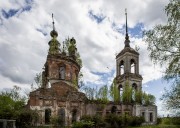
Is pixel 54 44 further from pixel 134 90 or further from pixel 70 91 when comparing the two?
pixel 134 90

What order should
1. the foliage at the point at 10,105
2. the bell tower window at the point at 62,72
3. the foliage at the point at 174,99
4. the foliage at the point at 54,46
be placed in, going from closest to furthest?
the foliage at the point at 174,99
the foliage at the point at 10,105
the bell tower window at the point at 62,72
the foliage at the point at 54,46

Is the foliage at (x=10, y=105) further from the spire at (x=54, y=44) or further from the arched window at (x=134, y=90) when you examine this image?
the arched window at (x=134, y=90)

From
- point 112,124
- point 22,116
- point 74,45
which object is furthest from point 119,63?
point 22,116

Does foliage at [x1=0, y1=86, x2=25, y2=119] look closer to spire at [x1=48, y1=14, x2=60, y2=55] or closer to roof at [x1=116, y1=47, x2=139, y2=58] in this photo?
spire at [x1=48, y1=14, x2=60, y2=55]

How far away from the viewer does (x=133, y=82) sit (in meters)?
46.8

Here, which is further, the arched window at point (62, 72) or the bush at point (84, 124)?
the arched window at point (62, 72)

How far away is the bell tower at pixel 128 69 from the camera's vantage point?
4641 centimetres

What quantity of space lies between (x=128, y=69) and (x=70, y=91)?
11947mm

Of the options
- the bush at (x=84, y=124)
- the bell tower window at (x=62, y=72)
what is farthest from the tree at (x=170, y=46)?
the bell tower window at (x=62, y=72)

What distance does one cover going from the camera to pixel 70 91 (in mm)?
40062

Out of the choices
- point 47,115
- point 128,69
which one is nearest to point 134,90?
point 128,69

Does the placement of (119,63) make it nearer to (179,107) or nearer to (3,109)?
(3,109)

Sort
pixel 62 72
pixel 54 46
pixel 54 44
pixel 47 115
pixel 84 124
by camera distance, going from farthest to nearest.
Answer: pixel 54 44
pixel 54 46
pixel 62 72
pixel 47 115
pixel 84 124

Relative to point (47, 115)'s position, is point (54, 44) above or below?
above
